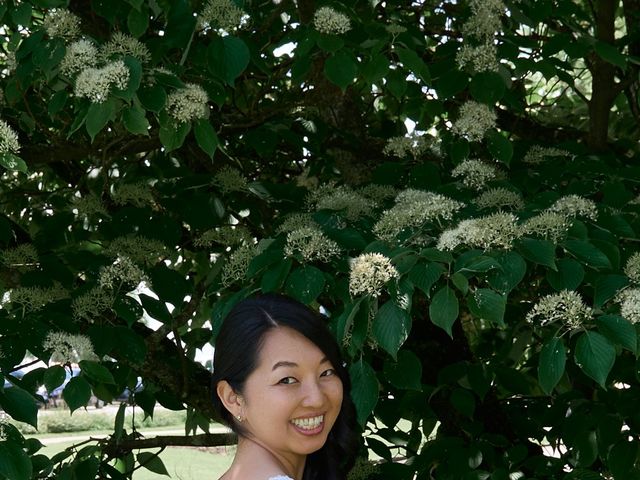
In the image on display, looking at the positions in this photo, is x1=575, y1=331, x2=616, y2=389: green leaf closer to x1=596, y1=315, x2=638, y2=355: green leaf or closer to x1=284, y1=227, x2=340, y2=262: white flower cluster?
x1=596, y1=315, x2=638, y2=355: green leaf

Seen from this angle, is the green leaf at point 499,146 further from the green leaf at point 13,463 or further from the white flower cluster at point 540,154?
the green leaf at point 13,463

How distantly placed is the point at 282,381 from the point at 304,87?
258cm

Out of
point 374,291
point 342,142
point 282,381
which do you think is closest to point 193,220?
point 342,142

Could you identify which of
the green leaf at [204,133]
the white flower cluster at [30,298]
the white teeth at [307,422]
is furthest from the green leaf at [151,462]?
the white teeth at [307,422]

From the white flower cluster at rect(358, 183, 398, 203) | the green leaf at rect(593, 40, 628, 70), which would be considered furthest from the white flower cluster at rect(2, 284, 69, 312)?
the green leaf at rect(593, 40, 628, 70)

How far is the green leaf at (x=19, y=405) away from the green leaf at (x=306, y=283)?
2.12 feet

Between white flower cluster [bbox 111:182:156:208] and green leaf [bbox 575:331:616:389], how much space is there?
1.72 metres

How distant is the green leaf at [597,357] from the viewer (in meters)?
2.09

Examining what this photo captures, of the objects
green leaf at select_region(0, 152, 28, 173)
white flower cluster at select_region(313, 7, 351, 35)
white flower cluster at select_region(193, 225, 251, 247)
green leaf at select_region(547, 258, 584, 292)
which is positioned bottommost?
green leaf at select_region(547, 258, 584, 292)

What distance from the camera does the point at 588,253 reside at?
7.45ft

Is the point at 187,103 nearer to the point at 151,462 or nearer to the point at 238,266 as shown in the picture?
the point at 238,266

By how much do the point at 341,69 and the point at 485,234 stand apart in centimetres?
68

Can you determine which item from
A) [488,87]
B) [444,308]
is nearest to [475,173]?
[488,87]

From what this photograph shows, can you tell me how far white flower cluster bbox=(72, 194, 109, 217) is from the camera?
3406mm
